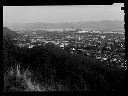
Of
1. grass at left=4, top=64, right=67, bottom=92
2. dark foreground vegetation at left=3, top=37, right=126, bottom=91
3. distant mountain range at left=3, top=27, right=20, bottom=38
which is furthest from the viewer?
distant mountain range at left=3, top=27, right=20, bottom=38

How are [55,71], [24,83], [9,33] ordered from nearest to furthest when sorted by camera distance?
[24,83]
[55,71]
[9,33]

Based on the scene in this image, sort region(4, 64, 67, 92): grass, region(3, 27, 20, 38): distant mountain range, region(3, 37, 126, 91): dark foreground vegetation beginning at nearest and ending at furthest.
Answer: region(4, 64, 67, 92): grass
region(3, 37, 126, 91): dark foreground vegetation
region(3, 27, 20, 38): distant mountain range

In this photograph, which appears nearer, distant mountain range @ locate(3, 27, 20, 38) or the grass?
the grass

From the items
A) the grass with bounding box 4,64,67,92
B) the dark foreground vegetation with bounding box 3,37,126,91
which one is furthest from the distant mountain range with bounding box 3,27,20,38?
the grass with bounding box 4,64,67,92

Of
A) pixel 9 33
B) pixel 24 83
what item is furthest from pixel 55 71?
pixel 9 33

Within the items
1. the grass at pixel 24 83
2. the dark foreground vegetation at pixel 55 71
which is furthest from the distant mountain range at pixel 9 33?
the grass at pixel 24 83

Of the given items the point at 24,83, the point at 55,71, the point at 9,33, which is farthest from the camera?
the point at 9,33

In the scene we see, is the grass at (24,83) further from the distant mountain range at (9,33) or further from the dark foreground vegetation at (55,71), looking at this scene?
the distant mountain range at (9,33)

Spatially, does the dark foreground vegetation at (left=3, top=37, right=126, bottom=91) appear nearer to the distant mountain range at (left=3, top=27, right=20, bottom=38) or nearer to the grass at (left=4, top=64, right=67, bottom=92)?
the grass at (left=4, top=64, right=67, bottom=92)

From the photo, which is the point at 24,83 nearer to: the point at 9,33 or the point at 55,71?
the point at 55,71
